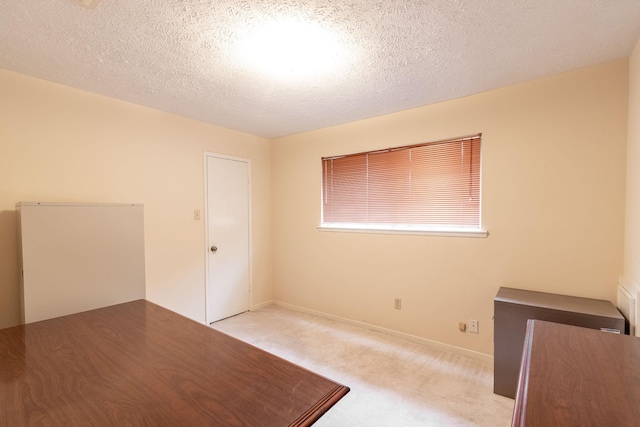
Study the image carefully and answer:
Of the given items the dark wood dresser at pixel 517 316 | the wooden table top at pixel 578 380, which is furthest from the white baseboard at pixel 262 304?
the wooden table top at pixel 578 380

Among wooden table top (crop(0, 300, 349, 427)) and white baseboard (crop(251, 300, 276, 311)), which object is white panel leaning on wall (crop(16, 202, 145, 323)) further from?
white baseboard (crop(251, 300, 276, 311))

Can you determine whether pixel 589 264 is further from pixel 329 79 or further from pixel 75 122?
pixel 75 122

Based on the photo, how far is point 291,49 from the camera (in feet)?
6.02

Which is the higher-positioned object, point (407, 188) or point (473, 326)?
point (407, 188)

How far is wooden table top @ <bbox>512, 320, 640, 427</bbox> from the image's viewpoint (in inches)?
29.7

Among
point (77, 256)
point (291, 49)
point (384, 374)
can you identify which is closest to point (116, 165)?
point (77, 256)

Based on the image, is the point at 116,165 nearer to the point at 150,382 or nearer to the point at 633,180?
the point at 150,382

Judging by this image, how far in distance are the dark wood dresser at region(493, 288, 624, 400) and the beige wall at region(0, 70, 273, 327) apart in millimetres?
2984

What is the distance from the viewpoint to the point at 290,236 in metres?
3.99

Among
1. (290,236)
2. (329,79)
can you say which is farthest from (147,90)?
(290,236)

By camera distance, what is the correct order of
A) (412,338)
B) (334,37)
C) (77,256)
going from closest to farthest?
(334,37)
(77,256)
(412,338)

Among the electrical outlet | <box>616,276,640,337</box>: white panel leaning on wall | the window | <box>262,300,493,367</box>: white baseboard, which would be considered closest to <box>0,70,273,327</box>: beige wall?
<box>262,300,493,367</box>: white baseboard

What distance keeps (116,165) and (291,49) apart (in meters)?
2.04

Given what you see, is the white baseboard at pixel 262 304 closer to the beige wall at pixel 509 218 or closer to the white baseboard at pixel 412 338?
the white baseboard at pixel 412 338
